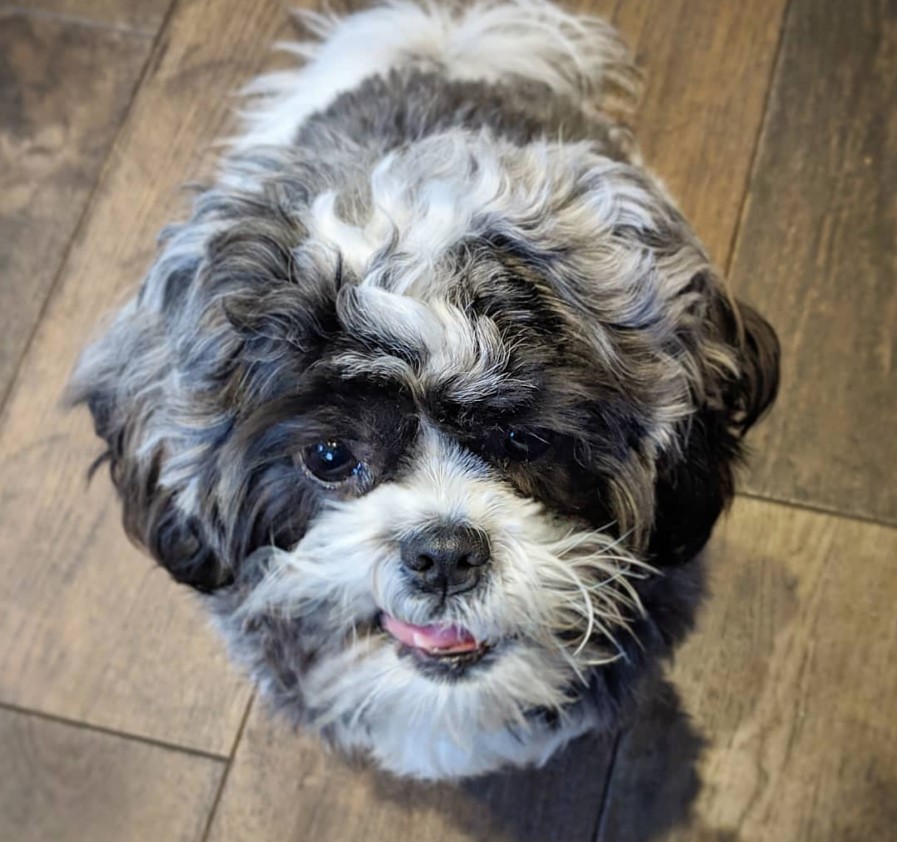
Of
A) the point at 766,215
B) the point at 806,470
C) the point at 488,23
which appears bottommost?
the point at 806,470

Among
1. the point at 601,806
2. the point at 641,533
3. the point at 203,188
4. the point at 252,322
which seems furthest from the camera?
the point at 601,806

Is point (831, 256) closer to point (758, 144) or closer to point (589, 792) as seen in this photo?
point (758, 144)

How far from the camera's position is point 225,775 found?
1.38 m

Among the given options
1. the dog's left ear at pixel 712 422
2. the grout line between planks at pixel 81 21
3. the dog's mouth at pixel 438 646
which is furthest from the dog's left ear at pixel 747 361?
the grout line between planks at pixel 81 21

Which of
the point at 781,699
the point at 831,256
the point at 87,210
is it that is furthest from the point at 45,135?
the point at 781,699

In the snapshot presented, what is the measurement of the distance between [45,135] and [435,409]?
42.4 inches

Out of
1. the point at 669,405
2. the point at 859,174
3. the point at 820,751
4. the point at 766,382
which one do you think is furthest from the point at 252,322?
the point at 859,174

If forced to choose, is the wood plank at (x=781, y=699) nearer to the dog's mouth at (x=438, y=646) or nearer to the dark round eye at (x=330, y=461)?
the dog's mouth at (x=438, y=646)

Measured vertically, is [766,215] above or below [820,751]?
above

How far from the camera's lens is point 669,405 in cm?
92

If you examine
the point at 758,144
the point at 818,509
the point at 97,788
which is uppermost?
the point at 758,144

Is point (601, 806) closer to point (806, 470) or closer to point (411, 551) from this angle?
point (806, 470)

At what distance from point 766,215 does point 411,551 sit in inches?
35.4

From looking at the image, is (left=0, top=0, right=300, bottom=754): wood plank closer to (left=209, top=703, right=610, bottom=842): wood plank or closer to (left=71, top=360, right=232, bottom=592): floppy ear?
(left=209, top=703, right=610, bottom=842): wood plank
